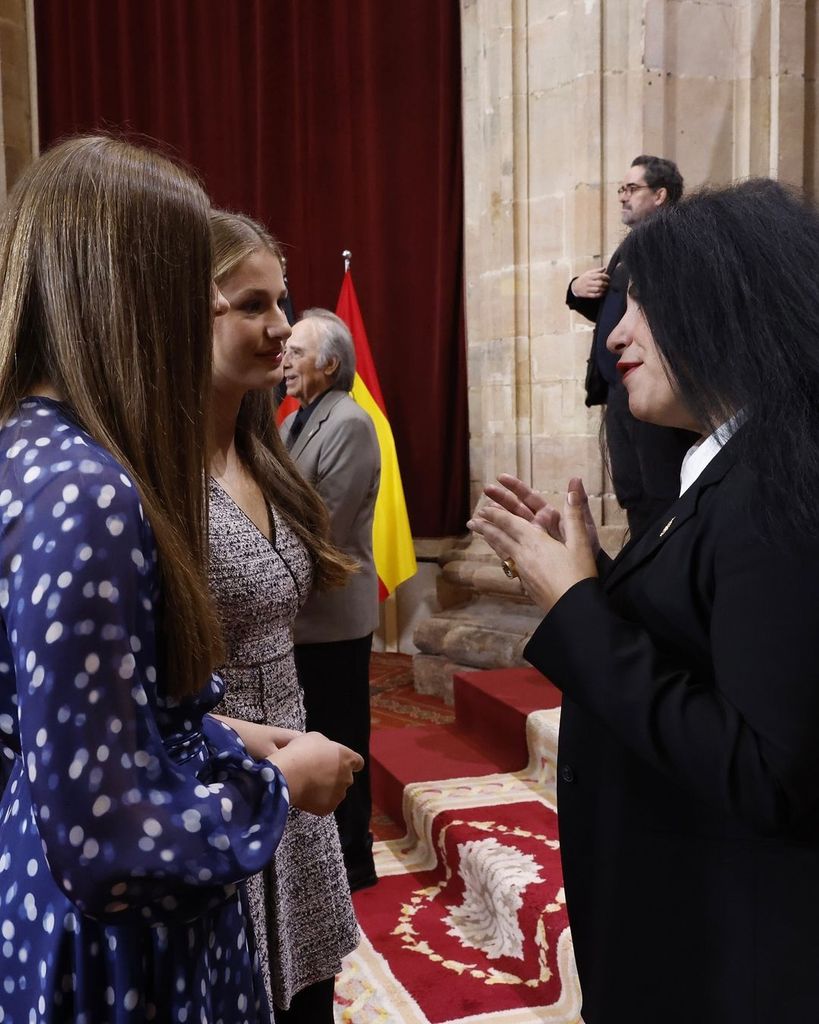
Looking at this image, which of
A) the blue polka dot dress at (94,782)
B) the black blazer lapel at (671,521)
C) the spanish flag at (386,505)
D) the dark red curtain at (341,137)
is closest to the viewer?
the blue polka dot dress at (94,782)

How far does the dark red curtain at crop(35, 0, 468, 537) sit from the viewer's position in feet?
20.5

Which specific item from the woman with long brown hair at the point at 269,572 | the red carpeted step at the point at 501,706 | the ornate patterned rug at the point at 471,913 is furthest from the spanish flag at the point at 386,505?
the woman with long brown hair at the point at 269,572

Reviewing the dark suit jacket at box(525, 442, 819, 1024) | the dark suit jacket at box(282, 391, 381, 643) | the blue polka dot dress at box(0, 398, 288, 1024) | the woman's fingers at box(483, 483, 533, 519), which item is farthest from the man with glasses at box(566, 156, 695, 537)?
the blue polka dot dress at box(0, 398, 288, 1024)

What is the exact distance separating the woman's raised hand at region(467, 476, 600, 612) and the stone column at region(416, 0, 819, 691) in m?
3.47

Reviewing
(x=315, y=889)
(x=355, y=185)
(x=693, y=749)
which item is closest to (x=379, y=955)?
(x=315, y=889)

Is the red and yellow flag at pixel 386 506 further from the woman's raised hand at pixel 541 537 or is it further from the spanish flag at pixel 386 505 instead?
the woman's raised hand at pixel 541 537

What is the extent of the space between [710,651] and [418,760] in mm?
3052

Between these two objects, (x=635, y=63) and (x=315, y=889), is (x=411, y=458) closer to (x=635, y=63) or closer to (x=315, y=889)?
(x=635, y=63)

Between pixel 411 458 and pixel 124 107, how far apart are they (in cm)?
266

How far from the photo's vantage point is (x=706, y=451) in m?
1.42

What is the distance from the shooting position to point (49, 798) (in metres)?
0.85

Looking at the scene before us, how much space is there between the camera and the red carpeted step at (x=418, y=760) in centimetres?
406

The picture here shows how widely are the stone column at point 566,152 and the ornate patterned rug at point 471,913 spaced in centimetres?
149

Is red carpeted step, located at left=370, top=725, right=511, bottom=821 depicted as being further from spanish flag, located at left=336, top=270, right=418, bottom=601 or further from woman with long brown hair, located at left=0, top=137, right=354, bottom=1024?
woman with long brown hair, located at left=0, top=137, right=354, bottom=1024
